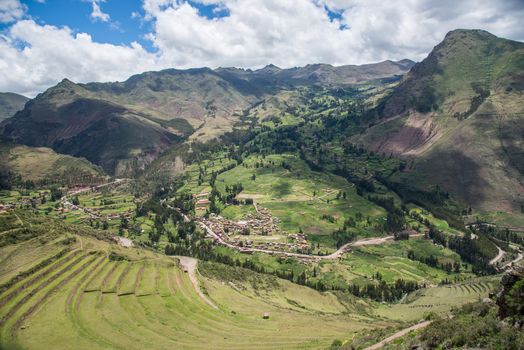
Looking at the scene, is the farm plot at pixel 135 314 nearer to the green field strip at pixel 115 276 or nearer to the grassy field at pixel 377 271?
the green field strip at pixel 115 276

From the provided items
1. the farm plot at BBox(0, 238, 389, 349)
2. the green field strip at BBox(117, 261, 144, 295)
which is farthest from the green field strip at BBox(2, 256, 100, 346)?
the green field strip at BBox(117, 261, 144, 295)

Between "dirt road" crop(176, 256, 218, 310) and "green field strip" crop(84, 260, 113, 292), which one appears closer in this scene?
"green field strip" crop(84, 260, 113, 292)

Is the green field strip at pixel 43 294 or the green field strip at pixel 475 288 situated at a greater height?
the green field strip at pixel 475 288

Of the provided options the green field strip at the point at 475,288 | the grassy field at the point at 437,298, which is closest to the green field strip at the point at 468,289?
the grassy field at the point at 437,298

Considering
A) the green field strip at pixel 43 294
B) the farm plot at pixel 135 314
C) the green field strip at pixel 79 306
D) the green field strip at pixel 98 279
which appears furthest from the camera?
the green field strip at pixel 98 279

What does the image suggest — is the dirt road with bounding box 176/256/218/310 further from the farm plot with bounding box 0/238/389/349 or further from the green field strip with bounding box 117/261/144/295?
the green field strip with bounding box 117/261/144/295

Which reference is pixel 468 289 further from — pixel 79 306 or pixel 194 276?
pixel 79 306
